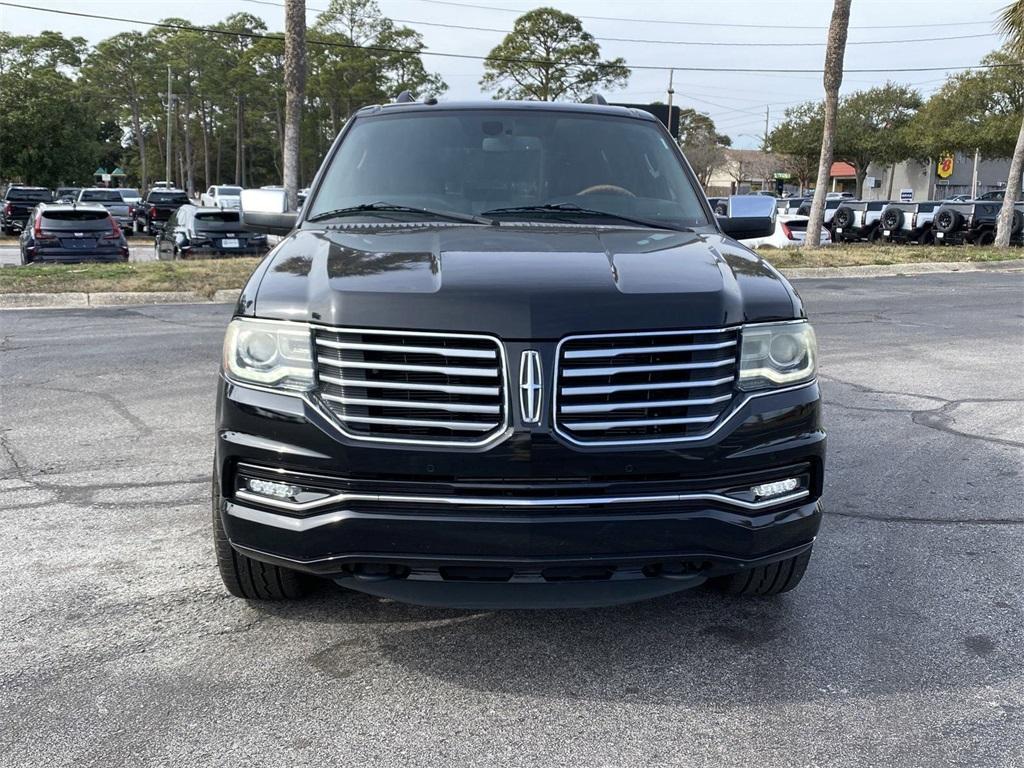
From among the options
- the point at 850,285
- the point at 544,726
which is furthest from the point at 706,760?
the point at 850,285

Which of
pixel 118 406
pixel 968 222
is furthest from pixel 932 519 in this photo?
pixel 968 222

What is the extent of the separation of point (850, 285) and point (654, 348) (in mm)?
15045

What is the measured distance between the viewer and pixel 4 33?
61.7 metres

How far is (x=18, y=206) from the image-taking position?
114 ft

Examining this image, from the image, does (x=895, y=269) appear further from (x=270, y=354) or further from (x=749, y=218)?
(x=270, y=354)

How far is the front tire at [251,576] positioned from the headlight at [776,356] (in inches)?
68.7

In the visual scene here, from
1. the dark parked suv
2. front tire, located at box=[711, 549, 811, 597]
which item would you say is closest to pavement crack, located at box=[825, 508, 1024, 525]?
front tire, located at box=[711, 549, 811, 597]

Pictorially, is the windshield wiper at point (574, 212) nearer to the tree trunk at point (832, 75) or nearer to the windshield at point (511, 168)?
the windshield at point (511, 168)

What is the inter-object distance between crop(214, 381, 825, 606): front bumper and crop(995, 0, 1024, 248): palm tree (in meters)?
24.9

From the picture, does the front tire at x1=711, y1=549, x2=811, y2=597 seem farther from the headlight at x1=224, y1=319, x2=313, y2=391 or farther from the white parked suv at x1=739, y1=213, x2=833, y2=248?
the white parked suv at x1=739, y1=213, x2=833, y2=248

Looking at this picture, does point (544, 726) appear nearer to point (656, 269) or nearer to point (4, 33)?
point (656, 269)

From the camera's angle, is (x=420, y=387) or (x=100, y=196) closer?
(x=420, y=387)

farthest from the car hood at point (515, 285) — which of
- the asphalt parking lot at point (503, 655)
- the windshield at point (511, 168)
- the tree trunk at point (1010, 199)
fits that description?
the tree trunk at point (1010, 199)

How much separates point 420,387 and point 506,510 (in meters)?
0.45
